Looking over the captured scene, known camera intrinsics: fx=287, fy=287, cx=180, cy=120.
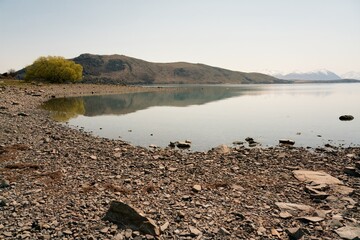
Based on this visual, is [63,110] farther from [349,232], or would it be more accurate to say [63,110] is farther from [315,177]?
[349,232]

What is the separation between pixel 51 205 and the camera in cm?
1380

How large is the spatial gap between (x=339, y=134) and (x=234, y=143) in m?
15.5

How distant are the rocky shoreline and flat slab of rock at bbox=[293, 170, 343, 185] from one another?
7 centimetres

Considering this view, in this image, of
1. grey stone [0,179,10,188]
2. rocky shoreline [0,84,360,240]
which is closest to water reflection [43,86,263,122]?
rocky shoreline [0,84,360,240]

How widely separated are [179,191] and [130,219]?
442cm

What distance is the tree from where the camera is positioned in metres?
133

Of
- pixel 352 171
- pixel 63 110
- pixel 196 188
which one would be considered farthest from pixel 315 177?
pixel 63 110

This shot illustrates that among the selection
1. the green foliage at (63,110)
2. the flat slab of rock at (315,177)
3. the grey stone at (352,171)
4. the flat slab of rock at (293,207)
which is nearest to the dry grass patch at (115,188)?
the flat slab of rock at (293,207)

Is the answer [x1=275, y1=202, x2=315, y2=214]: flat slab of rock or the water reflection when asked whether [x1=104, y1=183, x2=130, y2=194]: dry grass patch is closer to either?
[x1=275, y1=202, x2=315, y2=214]: flat slab of rock

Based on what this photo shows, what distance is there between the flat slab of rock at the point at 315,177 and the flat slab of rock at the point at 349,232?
632 centimetres

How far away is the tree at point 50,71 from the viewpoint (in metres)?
133

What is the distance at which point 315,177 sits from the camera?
19234mm

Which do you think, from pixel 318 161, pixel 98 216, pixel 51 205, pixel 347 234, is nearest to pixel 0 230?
pixel 51 205

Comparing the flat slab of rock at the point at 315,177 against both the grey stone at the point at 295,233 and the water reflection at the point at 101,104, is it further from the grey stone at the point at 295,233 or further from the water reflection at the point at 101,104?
the water reflection at the point at 101,104
